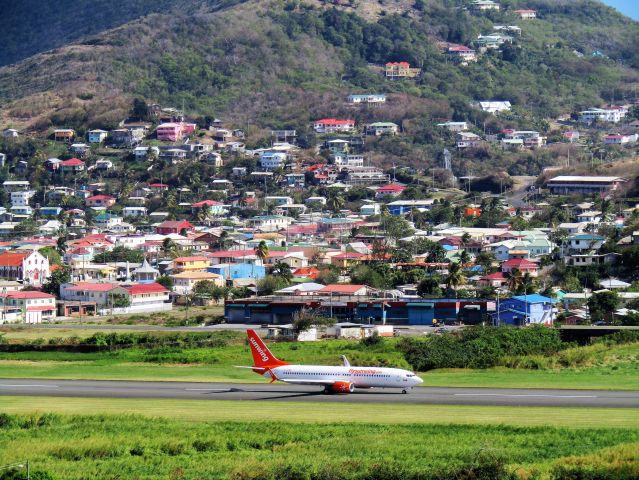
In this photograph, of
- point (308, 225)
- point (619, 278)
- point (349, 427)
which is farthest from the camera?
point (308, 225)

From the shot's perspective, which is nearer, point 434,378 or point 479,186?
point 434,378

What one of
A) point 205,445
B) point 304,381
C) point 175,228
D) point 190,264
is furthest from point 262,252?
point 205,445

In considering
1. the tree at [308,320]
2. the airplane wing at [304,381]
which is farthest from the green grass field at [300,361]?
the airplane wing at [304,381]

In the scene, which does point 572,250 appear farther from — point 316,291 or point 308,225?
point 308,225

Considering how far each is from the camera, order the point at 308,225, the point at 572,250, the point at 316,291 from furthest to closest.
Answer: the point at 308,225 < the point at 572,250 < the point at 316,291

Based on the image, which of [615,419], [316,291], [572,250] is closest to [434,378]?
[615,419]

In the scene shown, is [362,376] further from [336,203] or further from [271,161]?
[271,161]
